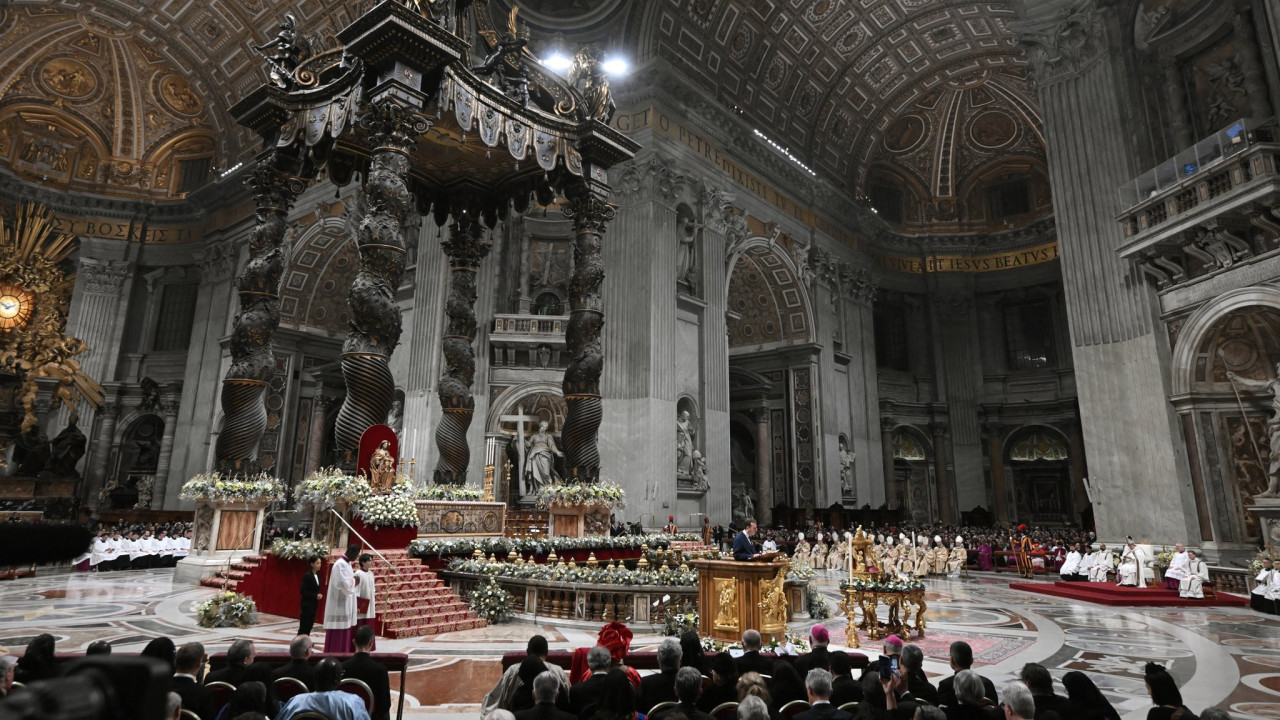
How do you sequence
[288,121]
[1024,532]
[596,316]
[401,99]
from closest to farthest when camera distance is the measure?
[401,99] < [288,121] < [596,316] < [1024,532]

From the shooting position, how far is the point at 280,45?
1042cm

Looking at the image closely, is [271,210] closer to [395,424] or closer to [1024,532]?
[395,424]

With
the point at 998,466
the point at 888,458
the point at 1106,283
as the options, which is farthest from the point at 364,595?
the point at 998,466

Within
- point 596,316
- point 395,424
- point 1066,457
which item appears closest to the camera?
point 596,316

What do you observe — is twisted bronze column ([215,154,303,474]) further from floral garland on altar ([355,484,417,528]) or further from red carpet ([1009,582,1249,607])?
red carpet ([1009,582,1249,607])

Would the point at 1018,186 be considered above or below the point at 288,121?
above

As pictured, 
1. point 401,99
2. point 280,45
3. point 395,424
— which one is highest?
point 280,45

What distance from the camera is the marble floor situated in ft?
17.7

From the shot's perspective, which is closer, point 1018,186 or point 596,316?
point 596,316

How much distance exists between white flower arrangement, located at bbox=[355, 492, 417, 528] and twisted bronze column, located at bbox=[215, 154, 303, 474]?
8.04ft

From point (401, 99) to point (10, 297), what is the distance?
21.4 m

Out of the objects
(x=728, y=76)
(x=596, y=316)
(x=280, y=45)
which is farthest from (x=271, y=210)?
(x=728, y=76)

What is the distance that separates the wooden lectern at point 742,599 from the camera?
269 inches

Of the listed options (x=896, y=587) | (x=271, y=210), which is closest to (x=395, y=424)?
(x=271, y=210)
